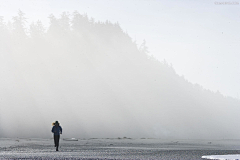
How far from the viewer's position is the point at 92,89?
115812mm

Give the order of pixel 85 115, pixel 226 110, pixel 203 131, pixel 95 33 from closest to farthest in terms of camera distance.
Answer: pixel 85 115, pixel 203 131, pixel 95 33, pixel 226 110

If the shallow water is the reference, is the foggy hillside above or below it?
above

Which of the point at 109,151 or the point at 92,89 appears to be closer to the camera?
the point at 109,151

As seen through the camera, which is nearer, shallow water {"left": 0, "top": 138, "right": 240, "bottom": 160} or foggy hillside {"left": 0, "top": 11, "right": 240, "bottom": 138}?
shallow water {"left": 0, "top": 138, "right": 240, "bottom": 160}

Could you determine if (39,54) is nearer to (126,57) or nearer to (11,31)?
(11,31)

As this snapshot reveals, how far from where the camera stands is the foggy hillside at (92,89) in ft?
320

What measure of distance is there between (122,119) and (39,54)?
123 ft

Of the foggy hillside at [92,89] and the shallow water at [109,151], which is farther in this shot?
the foggy hillside at [92,89]

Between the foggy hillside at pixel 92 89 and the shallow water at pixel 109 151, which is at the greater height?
the foggy hillside at pixel 92 89

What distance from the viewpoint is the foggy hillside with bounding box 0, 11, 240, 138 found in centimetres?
9769

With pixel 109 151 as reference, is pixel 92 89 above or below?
above

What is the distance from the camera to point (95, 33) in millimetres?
136375

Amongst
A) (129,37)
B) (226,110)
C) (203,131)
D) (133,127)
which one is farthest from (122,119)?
(226,110)

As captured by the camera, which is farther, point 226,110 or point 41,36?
point 226,110
